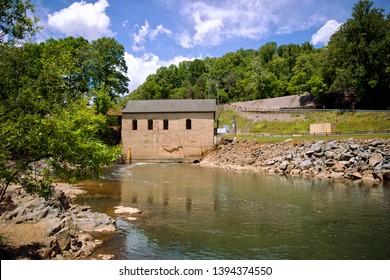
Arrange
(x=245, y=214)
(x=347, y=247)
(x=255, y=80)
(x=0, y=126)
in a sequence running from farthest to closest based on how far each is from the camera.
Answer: (x=255, y=80) → (x=245, y=214) → (x=347, y=247) → (x=0, y=126)

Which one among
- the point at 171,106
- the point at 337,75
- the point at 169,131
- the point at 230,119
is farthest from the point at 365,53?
the point at 169,131

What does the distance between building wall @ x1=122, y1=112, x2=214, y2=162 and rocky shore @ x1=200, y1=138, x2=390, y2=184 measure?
18.3 feet

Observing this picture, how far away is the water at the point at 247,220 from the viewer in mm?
11820

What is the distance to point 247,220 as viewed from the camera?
15789 millimetres

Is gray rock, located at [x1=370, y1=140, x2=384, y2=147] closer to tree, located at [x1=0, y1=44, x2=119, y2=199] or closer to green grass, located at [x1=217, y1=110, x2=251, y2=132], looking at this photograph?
tree, located at [x1=0, y1=44, x2=119, y2=199]

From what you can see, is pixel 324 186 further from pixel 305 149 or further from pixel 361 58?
pixel 361 58

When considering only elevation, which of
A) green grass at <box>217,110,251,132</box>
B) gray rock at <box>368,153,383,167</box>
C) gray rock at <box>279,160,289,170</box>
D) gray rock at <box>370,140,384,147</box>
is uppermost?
green grass at <box>217,110,251,132</box>

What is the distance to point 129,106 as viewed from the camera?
1998 inches

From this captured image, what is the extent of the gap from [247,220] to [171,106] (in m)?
35.5

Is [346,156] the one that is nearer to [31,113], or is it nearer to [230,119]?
[31,113]

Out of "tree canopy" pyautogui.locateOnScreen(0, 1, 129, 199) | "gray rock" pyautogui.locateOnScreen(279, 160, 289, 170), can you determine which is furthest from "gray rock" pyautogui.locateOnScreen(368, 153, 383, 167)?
"tree canopy" pyautogui.locateOnScreen(0, 1, 129, 199)

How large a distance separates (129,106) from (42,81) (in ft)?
137

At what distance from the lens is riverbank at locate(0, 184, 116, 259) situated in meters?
10.6

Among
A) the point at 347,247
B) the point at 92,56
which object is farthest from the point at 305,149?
the point at 92,56
